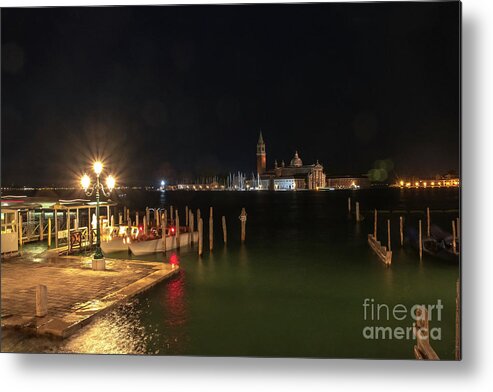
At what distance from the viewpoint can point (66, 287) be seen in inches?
211

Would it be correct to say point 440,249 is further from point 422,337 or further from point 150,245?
point 422,337

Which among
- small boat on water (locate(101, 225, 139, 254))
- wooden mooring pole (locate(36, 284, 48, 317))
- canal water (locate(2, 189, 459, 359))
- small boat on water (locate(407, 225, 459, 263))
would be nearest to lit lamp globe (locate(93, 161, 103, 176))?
canal water (locate(2, 189, 459, 359))

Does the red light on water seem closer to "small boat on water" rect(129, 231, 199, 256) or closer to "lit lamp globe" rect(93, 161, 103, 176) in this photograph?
"small boat on water" rect(129, 231, 199, 256)

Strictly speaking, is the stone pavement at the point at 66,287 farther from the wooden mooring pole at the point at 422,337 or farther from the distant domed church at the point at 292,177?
the distant domed church at the point at 292,177

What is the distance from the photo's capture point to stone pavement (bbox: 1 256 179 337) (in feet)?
13.9

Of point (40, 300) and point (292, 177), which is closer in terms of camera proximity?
point (40, 300)

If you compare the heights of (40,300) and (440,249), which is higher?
(40,300)

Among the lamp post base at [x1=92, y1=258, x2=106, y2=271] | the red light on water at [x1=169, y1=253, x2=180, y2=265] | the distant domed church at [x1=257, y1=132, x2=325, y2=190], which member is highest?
the distant domed church at [x1=257, y1=132, x2=325, y2=190]

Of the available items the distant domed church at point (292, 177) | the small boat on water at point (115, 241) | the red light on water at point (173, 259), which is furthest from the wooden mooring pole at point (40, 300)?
the distant domed church at point (292, 177)

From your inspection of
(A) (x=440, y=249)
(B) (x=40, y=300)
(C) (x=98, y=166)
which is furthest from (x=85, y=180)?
(A) (x=440, y=249)

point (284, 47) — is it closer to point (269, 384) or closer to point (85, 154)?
point (85, 154)

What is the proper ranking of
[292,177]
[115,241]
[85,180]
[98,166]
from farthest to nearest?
1. [292,177]
2. [115,241]
3. [85,180]
4. [98,166]

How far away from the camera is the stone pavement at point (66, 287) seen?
4.25m

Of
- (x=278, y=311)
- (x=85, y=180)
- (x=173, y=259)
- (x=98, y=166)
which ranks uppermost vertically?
(x=98, y=166)
